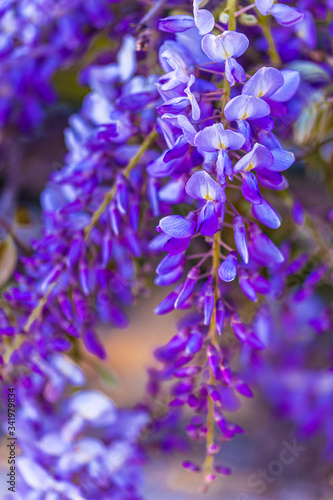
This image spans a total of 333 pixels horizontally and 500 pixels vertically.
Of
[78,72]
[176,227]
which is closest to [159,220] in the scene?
[176,227]

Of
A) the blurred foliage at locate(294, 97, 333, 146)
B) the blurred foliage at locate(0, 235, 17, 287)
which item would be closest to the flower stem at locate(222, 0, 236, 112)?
the blurred foliage at locate(294, 97, 333, 146)

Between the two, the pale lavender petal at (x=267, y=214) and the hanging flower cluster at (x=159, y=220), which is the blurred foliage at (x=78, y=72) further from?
the pale lavender petal at (x=267, y=214)

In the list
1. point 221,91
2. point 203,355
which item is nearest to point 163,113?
point 221,91

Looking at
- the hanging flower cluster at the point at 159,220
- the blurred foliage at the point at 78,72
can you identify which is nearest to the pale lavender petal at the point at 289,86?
the hanging flower cluster at the point at 159,220

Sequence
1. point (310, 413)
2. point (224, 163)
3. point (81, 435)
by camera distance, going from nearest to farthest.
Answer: point (224, 163) < point (81, 435) < point (310, 413)

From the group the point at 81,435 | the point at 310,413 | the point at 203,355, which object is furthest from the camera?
the point at 310,413

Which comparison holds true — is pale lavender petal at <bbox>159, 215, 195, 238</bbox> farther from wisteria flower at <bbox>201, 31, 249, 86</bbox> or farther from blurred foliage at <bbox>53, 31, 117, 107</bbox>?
blurred foliage at <bbox>53, 31, 117, 107</bbox>

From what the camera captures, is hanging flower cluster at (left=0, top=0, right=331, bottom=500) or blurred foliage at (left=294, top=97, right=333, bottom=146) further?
blurred foliage at (left=294, top=97, right=333, bottom=146)

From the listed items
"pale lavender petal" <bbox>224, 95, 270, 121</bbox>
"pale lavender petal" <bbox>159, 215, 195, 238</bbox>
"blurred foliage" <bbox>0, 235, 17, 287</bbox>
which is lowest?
"blurred foliage" <bbox>0, 235, 17, 287</bbox>

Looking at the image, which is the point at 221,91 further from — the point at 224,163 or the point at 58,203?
the point at 58,203
